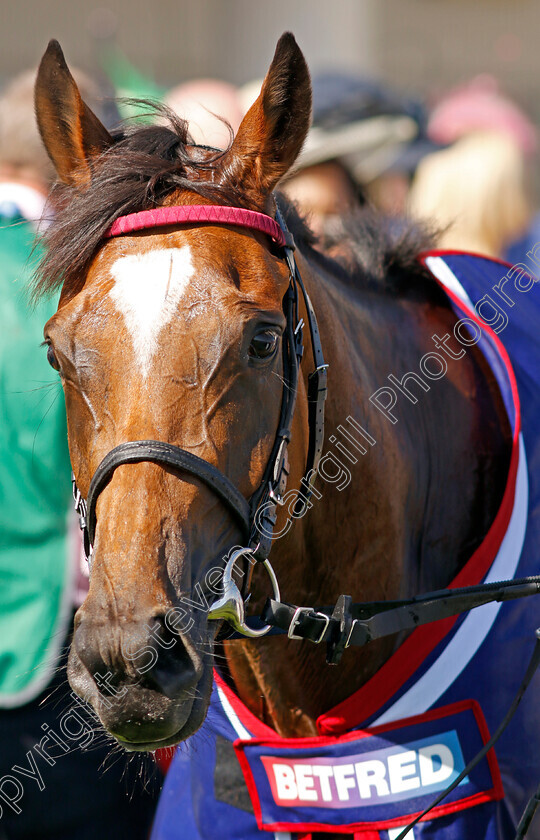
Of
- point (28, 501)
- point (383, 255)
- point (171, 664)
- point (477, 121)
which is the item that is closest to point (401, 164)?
point (477, 121)

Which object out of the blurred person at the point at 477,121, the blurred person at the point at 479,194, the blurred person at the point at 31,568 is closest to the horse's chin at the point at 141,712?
the blurred person at the point at 31,568

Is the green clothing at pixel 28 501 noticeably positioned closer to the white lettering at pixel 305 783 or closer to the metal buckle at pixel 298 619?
the white lettering at pixel 305 783

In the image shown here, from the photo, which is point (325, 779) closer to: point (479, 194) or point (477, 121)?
point (479, 194)

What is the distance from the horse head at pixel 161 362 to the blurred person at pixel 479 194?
321 cm

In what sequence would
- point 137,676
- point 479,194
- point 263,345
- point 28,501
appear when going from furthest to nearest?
point 479,194
point 28,501
point 263,345
point 137,676

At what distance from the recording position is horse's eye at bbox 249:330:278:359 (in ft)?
5.90

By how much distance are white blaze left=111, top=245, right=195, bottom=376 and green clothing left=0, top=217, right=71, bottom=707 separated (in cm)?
116

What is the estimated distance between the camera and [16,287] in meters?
2.89

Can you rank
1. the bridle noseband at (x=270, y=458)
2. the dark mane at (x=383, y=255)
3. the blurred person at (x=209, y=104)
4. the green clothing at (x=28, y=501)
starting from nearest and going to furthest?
1. the bridle noseband at (x=270, y=458)
2. the dark mane at (x=383, y=255)
3. the green clothing at (x=28, y=501)
4. the blurred person at (x=209, y=104)

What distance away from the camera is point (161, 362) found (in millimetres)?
1671

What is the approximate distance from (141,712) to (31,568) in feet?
4.75

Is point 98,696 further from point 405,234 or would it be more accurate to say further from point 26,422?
point 405,234

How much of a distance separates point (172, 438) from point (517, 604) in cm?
108

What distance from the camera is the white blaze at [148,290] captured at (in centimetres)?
169
